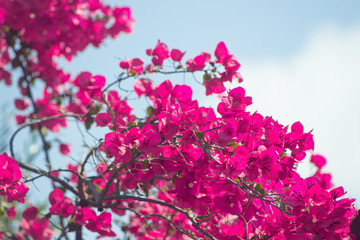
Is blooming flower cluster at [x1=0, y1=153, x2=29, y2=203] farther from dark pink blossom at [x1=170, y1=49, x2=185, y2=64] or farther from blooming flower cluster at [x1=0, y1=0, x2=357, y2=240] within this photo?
dark pink blossom at [x1=170, y1=49, x2=185, y2=64]

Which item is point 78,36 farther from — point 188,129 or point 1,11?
point 188,129

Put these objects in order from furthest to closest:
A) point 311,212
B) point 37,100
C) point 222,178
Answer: point 37,100
point 222,178
point 311,212

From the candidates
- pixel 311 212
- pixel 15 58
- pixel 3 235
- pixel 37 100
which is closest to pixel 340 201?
pixel 311 212

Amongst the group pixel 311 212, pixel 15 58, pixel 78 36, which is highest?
pixel 78 36

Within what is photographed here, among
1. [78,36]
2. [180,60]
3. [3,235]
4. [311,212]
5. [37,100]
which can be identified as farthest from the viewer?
[37,100]

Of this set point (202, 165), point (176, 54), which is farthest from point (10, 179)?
point (176, 54)

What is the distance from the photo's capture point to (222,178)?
1112 millimetres

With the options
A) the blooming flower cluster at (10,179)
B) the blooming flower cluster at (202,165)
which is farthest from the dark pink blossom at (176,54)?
the blooming flower cluster at (10,179)

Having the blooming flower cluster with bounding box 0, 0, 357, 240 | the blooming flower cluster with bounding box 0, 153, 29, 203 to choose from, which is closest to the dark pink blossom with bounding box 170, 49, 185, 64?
the blooming flower cluster with bounding box 0, 0, 357, 240

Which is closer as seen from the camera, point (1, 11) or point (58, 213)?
point (58, 213)

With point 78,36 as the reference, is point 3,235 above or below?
below

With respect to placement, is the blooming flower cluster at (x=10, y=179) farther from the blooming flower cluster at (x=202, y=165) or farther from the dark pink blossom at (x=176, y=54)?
the dark pink blossom at (x=176, y=54)

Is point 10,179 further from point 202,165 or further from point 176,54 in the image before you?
point 176,54

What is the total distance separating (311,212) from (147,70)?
39.8 inches
